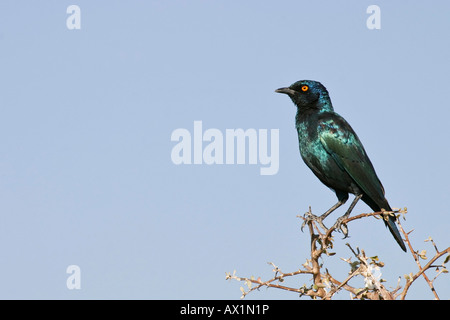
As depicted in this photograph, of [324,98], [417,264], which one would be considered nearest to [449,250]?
[417,264]

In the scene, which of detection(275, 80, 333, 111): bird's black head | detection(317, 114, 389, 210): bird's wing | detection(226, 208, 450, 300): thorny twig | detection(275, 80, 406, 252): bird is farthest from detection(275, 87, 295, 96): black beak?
detection(226, 208, 450, 300): thorny twig

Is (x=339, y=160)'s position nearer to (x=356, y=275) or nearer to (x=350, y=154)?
(x=350, y=154)

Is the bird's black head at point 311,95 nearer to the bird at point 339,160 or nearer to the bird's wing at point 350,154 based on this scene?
the bird at point 339,160

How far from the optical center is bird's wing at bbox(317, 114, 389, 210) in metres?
8.26

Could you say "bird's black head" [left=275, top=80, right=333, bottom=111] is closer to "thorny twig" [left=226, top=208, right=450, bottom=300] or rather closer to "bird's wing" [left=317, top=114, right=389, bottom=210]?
"bird's wing" [left=317, top=114, right=389, bottom=210]

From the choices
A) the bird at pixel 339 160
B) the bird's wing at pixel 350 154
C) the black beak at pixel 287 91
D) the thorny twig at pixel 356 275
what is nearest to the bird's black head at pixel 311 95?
the black beak at pixel 287 91

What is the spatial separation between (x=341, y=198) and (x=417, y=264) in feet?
13.0

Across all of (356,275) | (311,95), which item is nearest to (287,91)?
(311,95)

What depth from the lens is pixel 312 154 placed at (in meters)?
8.45

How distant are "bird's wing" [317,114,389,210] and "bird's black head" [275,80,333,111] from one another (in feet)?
1.52

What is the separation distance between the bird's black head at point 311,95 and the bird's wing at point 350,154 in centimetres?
46

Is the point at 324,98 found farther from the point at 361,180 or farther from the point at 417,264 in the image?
the point at 417,264
